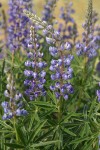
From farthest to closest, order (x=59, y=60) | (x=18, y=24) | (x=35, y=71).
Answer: (x=18, y=24) < (x=35, y=71) < (x=59, y=60)

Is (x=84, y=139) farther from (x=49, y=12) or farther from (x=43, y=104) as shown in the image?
(x=49, y=12)

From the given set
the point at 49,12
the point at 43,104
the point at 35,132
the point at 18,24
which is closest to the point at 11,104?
the point at 35,132

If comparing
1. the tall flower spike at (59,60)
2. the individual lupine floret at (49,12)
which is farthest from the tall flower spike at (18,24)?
the tall flower spike at (59,60)

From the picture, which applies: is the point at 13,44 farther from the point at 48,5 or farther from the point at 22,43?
the point at 48,5

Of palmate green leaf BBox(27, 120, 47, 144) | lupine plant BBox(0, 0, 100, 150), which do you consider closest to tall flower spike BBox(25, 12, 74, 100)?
lupine plant BBox(0, 0, 100, 150)

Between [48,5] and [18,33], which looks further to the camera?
[48,5]

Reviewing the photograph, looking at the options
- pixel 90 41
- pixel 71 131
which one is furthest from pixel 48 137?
pixel 90 41

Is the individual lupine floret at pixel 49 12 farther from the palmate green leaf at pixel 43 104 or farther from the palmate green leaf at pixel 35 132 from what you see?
the palmate green leaf at pixel 35 132

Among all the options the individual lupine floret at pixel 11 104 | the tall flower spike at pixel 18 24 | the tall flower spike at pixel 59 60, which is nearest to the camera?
the individual lupine floret at pixel 11 104
